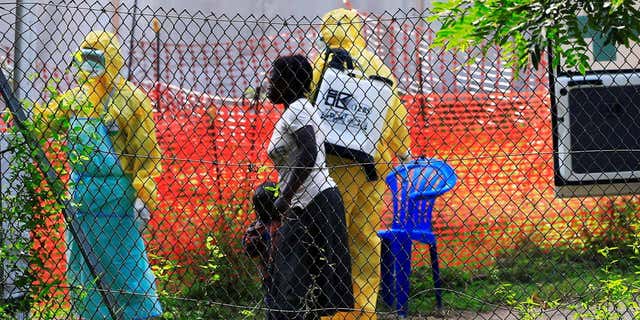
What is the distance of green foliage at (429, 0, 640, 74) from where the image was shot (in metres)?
4.89

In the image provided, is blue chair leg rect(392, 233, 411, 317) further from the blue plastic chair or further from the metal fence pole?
the metal fence pole

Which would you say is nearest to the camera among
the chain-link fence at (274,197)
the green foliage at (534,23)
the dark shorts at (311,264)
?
the green foliage at (534,23)

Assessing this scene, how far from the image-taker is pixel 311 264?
20.8ft

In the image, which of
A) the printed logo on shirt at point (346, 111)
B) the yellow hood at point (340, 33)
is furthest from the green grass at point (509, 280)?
the yellow hood at point (340, 33)

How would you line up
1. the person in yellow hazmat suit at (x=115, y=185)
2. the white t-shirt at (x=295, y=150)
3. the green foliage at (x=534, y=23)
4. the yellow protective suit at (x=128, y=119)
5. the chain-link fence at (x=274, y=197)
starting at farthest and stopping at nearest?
the yellow protective suit at (x=128, y=119), the person in yellow hazmat suit at (x=115, y=185), the white t-shirt at (x=295, y=150), the chain-link fence at (x=274, y=197), the green foliage at (x=534, y=23)

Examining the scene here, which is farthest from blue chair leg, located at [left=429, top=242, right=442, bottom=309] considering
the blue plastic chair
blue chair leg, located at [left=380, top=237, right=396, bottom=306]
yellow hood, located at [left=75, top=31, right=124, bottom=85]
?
yellow hood, located at [left=75, top=31, right=124, bottom=85]

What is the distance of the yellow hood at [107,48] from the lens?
7.30 metres

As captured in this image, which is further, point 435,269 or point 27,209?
point 435,269

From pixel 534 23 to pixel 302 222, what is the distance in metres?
1.85

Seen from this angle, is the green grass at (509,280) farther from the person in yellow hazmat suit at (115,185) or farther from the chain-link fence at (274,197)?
the person in yellow hazmat suit at (115,185)

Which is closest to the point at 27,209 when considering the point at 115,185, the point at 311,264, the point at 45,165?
the point at 45,165

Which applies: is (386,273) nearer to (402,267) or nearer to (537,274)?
(402,267)

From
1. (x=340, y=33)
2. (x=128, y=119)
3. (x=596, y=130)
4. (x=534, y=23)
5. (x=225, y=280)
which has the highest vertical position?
(x=340, y=33)

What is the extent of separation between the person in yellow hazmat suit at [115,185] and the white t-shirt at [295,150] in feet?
2.86
